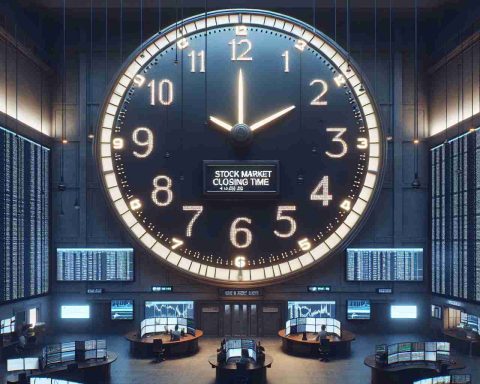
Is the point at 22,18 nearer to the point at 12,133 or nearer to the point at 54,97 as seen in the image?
the point at 54,97

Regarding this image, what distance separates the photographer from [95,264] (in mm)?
18281

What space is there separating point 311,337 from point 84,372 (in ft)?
19.7

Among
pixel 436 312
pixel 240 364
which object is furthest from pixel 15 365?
pixel 436 312

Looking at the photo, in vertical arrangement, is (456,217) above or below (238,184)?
below

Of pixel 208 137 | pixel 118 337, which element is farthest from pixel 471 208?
pixel 118 337

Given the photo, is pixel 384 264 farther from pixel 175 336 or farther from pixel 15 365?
pixel 15 365

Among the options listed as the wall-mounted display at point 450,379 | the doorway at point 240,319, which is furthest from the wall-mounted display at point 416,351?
the doorway at point 240,319

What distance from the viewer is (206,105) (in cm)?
1675

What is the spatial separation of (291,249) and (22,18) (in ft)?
33.1

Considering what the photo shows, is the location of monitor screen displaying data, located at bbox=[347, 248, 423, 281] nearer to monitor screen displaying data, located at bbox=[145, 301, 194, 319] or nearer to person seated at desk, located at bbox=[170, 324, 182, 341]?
monitor screen displaying data, located at bbox=[145, 301, 194, 319]

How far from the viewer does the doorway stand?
59.1 feet

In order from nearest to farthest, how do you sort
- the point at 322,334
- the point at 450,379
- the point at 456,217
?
the point at 450,379 < the point at 322,334 < the point at 456,217

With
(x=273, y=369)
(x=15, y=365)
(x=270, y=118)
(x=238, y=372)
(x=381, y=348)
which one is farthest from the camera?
(x=270, y=118)

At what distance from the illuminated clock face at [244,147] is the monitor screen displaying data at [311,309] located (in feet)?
6.25
